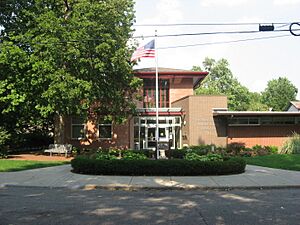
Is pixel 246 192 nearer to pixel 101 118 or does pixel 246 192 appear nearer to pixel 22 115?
pixel 101 118

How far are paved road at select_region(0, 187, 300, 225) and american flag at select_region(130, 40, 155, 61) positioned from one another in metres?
11.3

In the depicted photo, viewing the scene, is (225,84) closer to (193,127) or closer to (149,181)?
(193,127)

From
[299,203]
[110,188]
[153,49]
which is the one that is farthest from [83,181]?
[153,49]

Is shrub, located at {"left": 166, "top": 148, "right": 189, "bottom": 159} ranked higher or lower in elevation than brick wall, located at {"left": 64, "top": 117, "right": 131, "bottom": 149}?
lower

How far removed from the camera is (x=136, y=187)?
12766 mm

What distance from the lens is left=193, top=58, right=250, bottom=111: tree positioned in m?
78.8

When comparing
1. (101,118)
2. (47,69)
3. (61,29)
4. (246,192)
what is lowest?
(246,192)

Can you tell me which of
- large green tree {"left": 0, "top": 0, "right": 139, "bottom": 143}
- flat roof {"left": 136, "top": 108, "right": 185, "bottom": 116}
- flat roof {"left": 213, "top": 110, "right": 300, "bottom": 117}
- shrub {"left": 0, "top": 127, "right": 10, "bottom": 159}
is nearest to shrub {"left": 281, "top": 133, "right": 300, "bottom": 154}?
flat roof {"left": 213, "top": 110, "right": 300, "bottom": 117}

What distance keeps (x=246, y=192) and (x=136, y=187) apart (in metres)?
3.72

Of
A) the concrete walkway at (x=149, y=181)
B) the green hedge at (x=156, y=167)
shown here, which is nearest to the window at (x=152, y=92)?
the concrete walkway at (x=149, y=181)

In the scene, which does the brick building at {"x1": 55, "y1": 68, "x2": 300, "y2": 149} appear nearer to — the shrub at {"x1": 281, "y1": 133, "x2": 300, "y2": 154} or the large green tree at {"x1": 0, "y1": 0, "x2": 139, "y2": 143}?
the shrub at {"x1": 281, "y1": 133, "x2": 300, "y2": 154}

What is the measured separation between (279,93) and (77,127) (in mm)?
85334

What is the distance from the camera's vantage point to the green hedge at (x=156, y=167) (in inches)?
609

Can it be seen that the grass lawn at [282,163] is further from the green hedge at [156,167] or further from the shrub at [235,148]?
the green hedge at [156,167]
